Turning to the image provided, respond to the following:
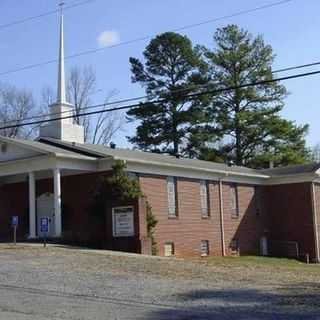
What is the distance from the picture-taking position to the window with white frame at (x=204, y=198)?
3806 centimetres

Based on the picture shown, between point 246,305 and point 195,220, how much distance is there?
24180 mm

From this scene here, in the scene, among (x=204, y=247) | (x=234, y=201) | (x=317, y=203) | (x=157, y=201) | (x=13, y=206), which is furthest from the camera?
(x=317, y=203)

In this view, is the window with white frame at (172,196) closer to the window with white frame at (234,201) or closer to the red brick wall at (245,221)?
the red brick wall at (245,221)

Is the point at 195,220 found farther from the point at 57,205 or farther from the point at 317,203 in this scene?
the point at 317,203

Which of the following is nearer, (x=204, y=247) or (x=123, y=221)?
(x=123, y=221)

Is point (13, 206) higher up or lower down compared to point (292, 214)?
higher up

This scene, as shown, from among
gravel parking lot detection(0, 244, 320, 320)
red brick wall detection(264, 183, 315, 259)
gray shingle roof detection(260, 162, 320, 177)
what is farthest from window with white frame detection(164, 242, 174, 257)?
gray shingle roof detection(260, 162, 320, 177)

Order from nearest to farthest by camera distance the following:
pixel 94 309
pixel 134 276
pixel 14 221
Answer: pixel 94 309
pixel 134 276
pixel 14 221

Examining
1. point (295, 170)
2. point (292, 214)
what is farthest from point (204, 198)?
point (295, 170)

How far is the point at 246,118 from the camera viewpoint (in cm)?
6281

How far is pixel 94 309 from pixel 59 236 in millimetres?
18633

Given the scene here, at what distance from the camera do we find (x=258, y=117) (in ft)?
208

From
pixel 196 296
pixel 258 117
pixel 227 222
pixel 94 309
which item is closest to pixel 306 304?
pixel 196 296

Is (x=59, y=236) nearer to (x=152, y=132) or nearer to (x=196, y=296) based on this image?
(x=196, y=296)
